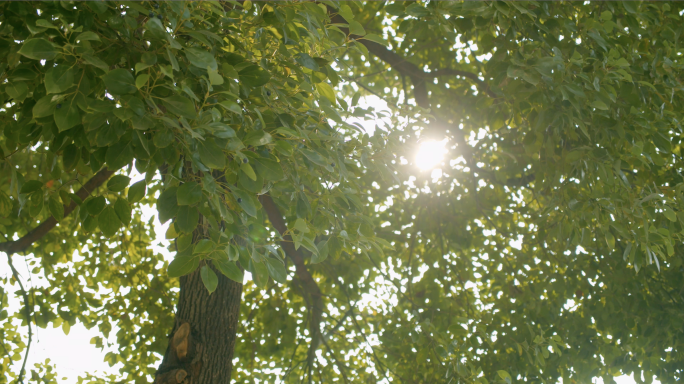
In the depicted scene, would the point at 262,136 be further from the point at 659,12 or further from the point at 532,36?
the point at 659,12

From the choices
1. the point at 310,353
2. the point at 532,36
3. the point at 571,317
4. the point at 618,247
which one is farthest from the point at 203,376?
the point at 618,247

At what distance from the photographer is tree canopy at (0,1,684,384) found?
4.91 feet

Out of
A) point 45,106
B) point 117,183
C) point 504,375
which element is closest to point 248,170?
point 117,183

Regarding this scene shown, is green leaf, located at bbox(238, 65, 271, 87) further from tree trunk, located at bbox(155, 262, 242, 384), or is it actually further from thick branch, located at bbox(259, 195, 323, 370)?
thick branch, located at bbox(259, 195, 323, 370)

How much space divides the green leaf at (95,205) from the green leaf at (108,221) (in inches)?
0.9

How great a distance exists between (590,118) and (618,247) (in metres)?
1.73

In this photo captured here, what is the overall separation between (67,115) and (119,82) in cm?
20

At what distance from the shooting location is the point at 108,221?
1.62 metres

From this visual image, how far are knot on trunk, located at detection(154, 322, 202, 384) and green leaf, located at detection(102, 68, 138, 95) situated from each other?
176 cm

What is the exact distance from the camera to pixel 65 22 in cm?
140

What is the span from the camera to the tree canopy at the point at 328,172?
4.91 ft

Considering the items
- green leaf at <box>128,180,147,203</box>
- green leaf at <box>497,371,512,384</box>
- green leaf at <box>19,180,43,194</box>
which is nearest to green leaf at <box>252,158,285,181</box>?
green leaf at <box>128,180,147,203</box>

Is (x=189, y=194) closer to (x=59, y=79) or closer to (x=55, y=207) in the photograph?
(x=59, y=79)

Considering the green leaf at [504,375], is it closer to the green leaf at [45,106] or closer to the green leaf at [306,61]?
the green leaf at [306,61]
